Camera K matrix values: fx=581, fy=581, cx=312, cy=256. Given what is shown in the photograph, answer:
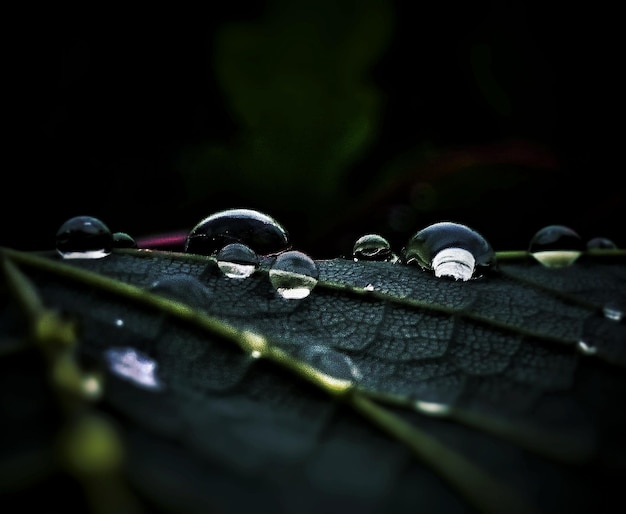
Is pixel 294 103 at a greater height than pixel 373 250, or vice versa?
pixel 294 103

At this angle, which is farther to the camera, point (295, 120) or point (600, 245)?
point (295, 120)

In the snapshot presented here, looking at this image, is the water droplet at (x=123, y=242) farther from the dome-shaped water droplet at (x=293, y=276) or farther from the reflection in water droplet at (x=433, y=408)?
the reflection in water droplet at (x=433, y=408)

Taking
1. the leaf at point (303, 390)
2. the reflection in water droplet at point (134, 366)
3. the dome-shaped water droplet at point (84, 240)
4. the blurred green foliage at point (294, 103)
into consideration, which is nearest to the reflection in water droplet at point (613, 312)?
the leaf at point (303, 390)

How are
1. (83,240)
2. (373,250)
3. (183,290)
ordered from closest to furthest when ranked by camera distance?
(183,290) < (83,240) < (373,250)

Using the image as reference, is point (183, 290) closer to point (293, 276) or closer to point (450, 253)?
point (293, 276)

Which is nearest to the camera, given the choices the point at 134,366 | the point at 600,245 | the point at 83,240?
the point at 134,366

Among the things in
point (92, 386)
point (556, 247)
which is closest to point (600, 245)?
point (556, 247)

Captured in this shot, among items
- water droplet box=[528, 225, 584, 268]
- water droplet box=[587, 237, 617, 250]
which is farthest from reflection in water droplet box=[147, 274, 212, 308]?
water droplet box=[587, 237, 617, 250]
